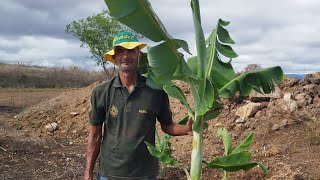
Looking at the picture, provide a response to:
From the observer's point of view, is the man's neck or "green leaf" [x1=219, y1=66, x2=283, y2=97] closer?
the man's neck

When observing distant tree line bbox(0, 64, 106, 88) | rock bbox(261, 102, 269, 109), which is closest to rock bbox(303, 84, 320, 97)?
rock bbox(261, 102, 269, 109)

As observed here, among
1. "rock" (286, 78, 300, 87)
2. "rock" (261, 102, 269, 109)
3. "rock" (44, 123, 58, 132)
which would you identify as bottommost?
"rock" (44, 123, 58, 132)

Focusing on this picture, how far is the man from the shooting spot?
368 cm

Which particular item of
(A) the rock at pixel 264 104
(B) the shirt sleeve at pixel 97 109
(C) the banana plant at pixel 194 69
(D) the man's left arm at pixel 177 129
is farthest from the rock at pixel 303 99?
(B) the shirt sleeve at pixel 97 109

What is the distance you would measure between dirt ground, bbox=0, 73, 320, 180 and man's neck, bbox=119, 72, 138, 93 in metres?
3.18

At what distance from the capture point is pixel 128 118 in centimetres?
370

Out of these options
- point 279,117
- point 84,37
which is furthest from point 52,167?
point 84,37

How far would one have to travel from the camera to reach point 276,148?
7562mm

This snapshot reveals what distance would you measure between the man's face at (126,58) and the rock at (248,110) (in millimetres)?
6002

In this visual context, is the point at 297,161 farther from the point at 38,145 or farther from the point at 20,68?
the point at 20,68

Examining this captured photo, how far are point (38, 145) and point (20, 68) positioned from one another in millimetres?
21867

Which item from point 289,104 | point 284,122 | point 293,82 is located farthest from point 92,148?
point 293,82

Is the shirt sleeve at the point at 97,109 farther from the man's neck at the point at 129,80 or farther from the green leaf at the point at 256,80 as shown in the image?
the green leaf at the point at 256,80

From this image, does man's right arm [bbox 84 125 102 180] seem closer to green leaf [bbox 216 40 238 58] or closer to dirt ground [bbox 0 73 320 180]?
green leaf [bbox 216 40 238 58]
